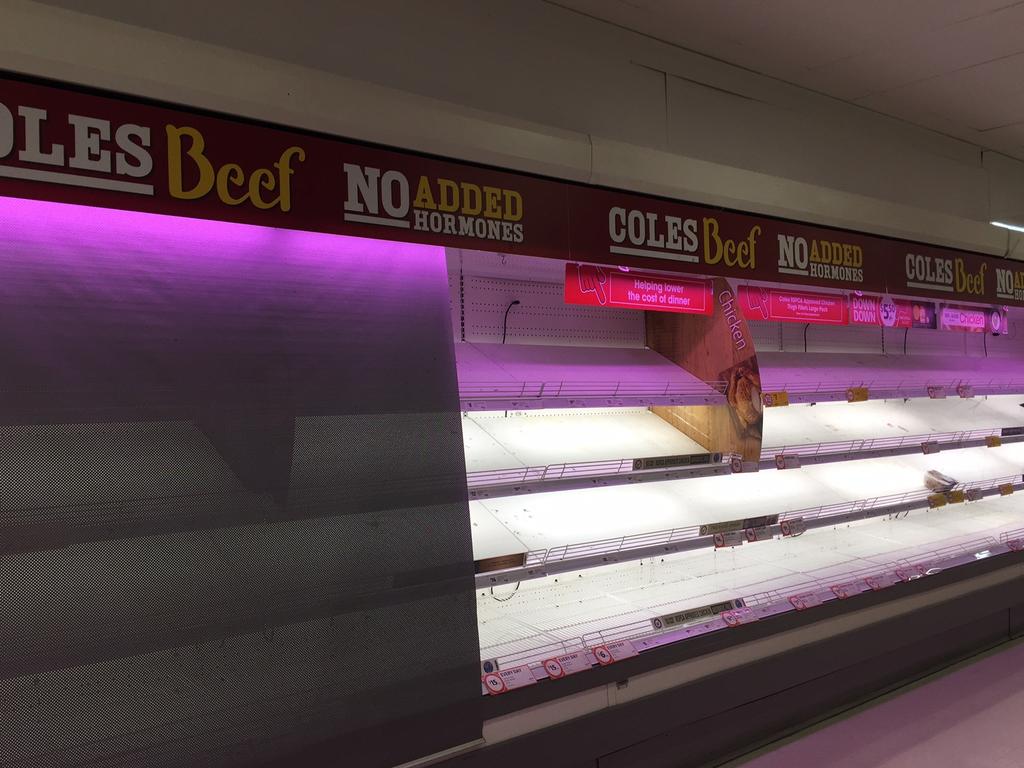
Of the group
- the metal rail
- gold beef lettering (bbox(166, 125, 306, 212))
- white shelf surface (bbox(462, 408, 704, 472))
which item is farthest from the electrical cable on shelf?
gold beef lettering (bbox(166, 125, 306, 212))

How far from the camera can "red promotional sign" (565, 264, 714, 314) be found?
119 inches

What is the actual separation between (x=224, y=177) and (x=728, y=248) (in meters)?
2.05

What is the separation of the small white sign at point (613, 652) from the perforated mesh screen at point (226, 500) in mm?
459

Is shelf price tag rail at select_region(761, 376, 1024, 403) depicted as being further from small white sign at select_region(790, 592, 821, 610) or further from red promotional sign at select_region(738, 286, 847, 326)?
small white sign at select_region(790, 592, 821, 610)

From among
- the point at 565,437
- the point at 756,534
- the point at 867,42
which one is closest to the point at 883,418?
the point at 756,534

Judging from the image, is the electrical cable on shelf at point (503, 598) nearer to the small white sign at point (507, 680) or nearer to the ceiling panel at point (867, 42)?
the small white sign at point (507, 680)

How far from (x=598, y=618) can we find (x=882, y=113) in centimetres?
295

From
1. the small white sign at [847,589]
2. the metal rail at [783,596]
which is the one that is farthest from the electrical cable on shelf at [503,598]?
the small white sign at [847,589]

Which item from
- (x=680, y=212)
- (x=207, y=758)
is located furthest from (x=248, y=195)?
(x=680, y=212)

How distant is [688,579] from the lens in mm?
3527

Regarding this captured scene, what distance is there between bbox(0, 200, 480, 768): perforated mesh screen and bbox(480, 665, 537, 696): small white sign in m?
0.05

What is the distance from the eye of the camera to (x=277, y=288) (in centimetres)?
224

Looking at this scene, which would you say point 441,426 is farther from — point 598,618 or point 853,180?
point 853,180

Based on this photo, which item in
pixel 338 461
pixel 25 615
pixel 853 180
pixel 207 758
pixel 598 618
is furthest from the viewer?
pixel 853 180
